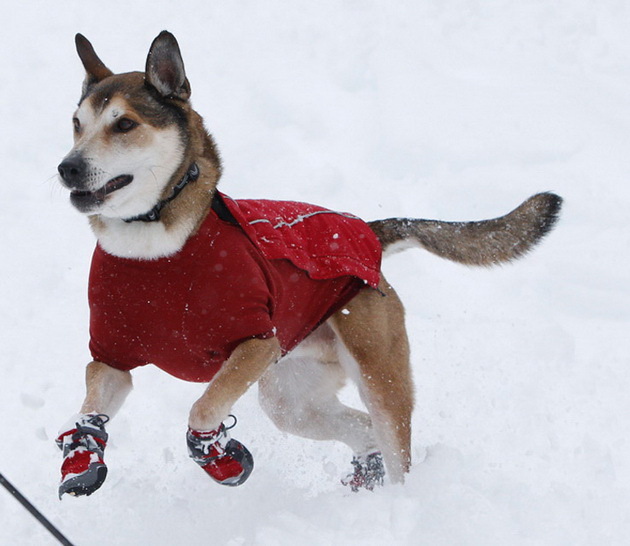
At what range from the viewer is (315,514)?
407 centimetres

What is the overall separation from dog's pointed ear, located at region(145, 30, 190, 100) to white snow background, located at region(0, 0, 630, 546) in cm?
206

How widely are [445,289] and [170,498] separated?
332 cm

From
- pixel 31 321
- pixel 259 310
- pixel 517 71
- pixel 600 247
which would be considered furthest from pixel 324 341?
pixel 517 71

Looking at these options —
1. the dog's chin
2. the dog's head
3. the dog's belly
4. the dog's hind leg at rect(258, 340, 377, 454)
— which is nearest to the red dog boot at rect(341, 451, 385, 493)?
the dog's hind leg at rect(258, 340, 377, 454)

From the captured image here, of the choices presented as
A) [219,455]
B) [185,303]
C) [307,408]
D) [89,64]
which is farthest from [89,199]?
[307,408]

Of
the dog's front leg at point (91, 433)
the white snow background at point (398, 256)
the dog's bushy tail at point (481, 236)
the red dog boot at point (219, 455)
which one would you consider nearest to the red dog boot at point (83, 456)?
the dog's front leg at point (91, 433)

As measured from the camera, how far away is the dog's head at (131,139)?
363 cm

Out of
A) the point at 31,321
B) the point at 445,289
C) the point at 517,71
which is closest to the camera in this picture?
the point at 31,321

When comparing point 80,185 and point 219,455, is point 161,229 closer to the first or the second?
point 80,185

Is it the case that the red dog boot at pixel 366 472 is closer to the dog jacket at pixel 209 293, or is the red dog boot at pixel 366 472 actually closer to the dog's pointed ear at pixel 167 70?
the dog jacket at pixel 209 293

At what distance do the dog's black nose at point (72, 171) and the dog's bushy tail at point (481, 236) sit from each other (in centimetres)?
196

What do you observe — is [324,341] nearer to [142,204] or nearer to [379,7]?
[142,204]

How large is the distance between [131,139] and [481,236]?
2.24 meters

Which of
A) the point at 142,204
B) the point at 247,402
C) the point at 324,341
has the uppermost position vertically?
the point at 142,204
